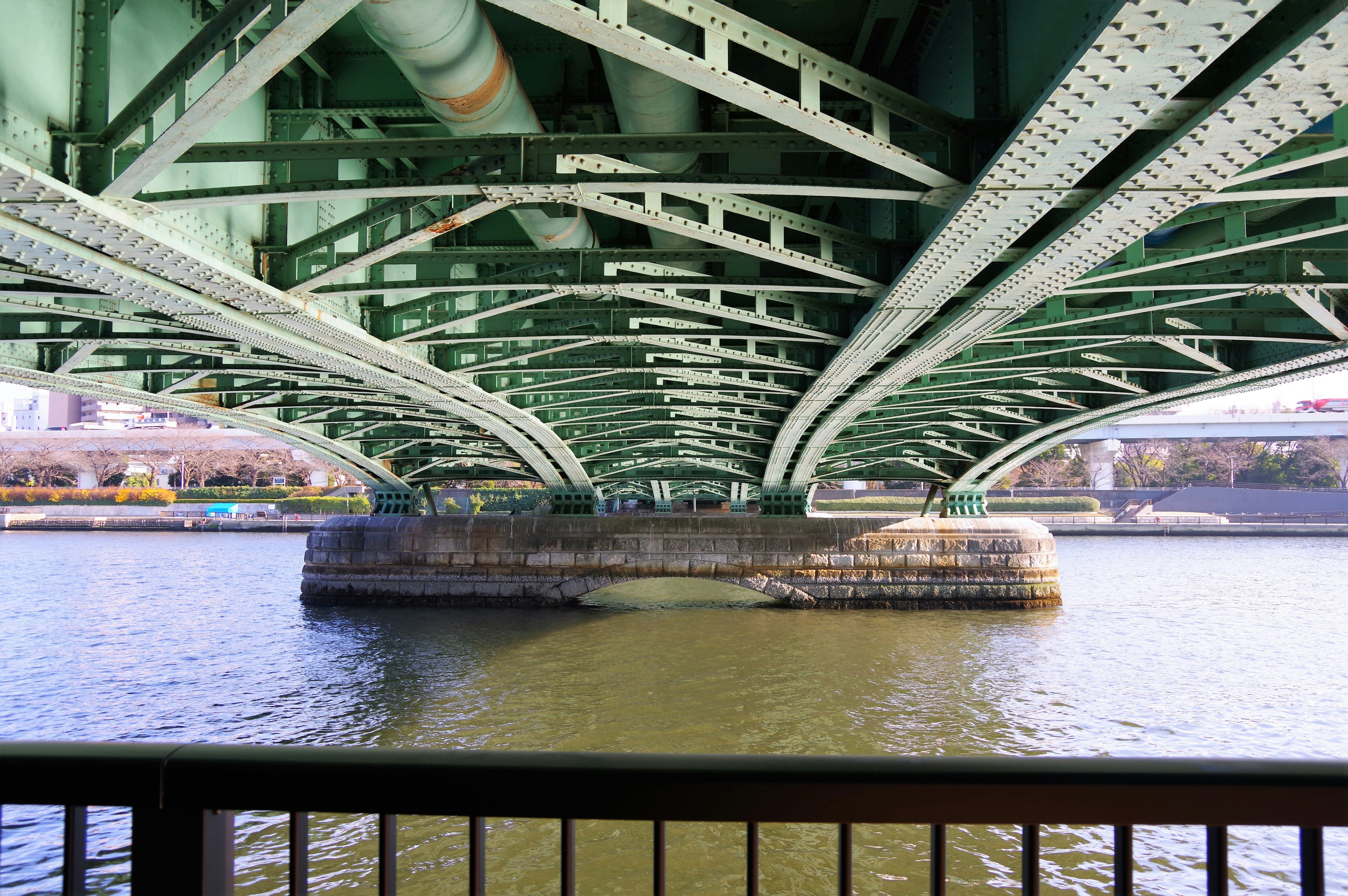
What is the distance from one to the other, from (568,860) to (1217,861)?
1317mm

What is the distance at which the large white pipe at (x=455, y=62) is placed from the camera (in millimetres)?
5027

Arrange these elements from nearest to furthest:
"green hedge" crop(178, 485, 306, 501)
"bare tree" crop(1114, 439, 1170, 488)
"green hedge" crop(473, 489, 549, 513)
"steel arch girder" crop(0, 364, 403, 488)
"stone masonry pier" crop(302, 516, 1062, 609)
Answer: "steel arch girder" crop(0, 364, 403, 488)
"stone masonry pier" crop(302, 516, 1062, 609)
"green hedge" crop(473, 489, 549, 513)
"green hedge" crop(178, 485, 306, 501)
"bare tree" crop(1114, 439, 1170, 488)

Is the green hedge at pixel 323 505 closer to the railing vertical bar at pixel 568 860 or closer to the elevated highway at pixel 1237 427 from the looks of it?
the elevated highway at pixel 1237 427

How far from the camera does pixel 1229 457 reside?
7688 centimetres

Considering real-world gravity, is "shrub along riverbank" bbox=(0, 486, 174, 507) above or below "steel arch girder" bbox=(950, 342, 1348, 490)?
Answer: below

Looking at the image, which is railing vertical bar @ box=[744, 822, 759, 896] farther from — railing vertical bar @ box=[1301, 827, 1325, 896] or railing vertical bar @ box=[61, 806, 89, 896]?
railing vertical bar @ box=[61, 806, 89, 896]

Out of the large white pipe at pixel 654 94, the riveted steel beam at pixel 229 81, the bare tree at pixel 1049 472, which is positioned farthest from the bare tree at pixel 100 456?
the large white pipe at pixel 654 94

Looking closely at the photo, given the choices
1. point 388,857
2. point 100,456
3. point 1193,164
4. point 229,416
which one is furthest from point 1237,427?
point 100,456

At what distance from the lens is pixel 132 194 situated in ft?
20.1

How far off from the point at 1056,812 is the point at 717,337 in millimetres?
11104

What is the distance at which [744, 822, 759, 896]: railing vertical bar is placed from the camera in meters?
1.72

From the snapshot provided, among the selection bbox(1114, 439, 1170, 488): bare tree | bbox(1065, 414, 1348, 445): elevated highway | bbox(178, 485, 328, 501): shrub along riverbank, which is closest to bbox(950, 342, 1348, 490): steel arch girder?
bbox(1065, 414, 1348, 445): elevated highway

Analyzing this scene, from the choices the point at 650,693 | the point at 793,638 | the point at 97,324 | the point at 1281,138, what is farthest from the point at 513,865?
the point at 793,638

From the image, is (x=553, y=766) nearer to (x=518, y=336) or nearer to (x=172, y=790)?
(x=172, y=790)
